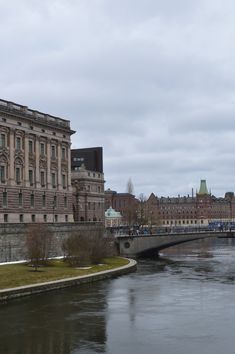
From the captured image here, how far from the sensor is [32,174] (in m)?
93.0

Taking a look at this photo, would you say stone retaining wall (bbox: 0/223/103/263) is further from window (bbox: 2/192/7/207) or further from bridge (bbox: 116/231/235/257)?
bridge (bbox: 116/231/235/257)

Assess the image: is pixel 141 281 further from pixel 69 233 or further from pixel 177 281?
pixel 69 233

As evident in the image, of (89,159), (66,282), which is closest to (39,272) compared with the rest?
(66,282)

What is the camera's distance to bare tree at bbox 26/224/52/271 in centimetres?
6506

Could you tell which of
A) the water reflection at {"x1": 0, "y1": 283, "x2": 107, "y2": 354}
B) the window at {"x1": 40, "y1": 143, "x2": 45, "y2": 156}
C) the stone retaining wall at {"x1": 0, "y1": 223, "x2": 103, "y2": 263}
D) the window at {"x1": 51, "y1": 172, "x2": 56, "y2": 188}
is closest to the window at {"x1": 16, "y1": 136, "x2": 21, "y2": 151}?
the window at {"x1": 40, "y1": 143, "x2": 45, "y2": 156}

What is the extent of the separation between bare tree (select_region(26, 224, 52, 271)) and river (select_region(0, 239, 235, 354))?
10.8 meters

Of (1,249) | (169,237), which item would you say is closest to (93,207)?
(169,237)

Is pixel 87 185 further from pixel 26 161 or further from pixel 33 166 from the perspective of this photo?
pixel 26 161

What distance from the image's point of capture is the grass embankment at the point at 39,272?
5115cm

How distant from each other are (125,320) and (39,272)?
74.5ft

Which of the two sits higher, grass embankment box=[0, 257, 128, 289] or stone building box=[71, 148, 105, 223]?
A: stone building box=[71, 148, 105, 223]

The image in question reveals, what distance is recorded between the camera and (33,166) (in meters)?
93.2

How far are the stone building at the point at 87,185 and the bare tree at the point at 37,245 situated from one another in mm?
56685

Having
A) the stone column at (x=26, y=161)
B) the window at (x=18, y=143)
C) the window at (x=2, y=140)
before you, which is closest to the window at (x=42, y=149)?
the stone column at (x=26, y=161)
